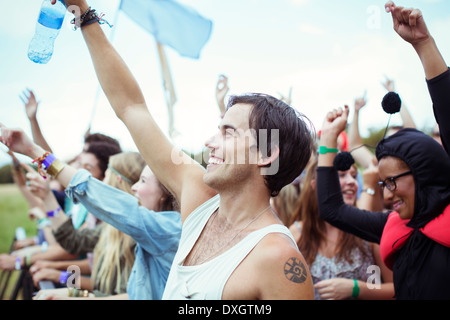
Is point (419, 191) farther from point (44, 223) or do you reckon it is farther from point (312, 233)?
point (44, 223)

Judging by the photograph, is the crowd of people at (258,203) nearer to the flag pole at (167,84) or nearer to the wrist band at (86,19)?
the wrist band at (86,19)

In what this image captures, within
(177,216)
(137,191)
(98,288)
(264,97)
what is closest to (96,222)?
(98,288)

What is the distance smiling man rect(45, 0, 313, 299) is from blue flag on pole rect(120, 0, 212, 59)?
4071 millimetres

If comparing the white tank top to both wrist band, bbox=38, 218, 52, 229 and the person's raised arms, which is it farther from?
wrist band, bbox=38, 218, 52, 229

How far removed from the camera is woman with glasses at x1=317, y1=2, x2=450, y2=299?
6.00 feet

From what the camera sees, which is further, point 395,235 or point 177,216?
point 177,216

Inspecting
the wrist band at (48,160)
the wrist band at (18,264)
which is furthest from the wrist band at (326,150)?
the wrist band at (18,264)

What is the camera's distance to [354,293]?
2969 mm

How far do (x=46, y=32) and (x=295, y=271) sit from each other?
6.28 ft

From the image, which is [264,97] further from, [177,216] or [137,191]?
[137,191]

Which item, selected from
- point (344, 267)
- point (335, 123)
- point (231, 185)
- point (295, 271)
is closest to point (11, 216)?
point (344, 267)

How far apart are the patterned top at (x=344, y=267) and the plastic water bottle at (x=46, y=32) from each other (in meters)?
2.41

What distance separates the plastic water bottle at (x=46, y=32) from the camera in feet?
7.54
